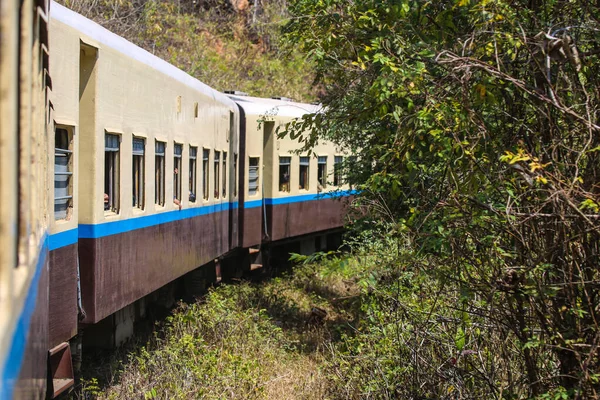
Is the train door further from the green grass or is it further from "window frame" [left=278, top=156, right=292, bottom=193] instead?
the green grass

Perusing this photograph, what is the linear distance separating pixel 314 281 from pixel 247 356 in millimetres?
6226

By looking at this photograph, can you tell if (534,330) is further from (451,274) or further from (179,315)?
(179,315)

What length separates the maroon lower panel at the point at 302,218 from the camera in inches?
636

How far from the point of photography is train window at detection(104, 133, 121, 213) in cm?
735

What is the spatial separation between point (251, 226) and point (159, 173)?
→ 5910 millimetres

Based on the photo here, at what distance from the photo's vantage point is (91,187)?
6715 mm

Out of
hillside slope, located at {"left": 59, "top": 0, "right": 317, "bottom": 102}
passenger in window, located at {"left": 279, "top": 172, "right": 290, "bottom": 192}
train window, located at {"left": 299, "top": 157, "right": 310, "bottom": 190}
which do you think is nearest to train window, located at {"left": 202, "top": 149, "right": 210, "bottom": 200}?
passenger in window, located at {"left": 279, "top": 172, "right": 290, "bottom": 192}

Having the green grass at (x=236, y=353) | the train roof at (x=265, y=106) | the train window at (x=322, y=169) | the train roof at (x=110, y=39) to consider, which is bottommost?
the green grass at (x=236, y=353)

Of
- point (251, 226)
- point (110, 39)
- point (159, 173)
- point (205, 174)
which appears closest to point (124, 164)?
point (110, 39)

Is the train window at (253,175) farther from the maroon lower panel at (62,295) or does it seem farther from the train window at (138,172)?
the maroon lower panel at (62,295)

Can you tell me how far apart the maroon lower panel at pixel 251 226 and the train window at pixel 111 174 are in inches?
290

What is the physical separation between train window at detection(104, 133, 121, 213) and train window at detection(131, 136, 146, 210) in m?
0.67

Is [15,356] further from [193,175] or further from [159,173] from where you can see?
[193,175]

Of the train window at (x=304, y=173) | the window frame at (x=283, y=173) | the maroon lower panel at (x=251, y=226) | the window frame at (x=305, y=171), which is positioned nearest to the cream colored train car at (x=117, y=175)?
the maroon lower panel at (x=251, y=226)
